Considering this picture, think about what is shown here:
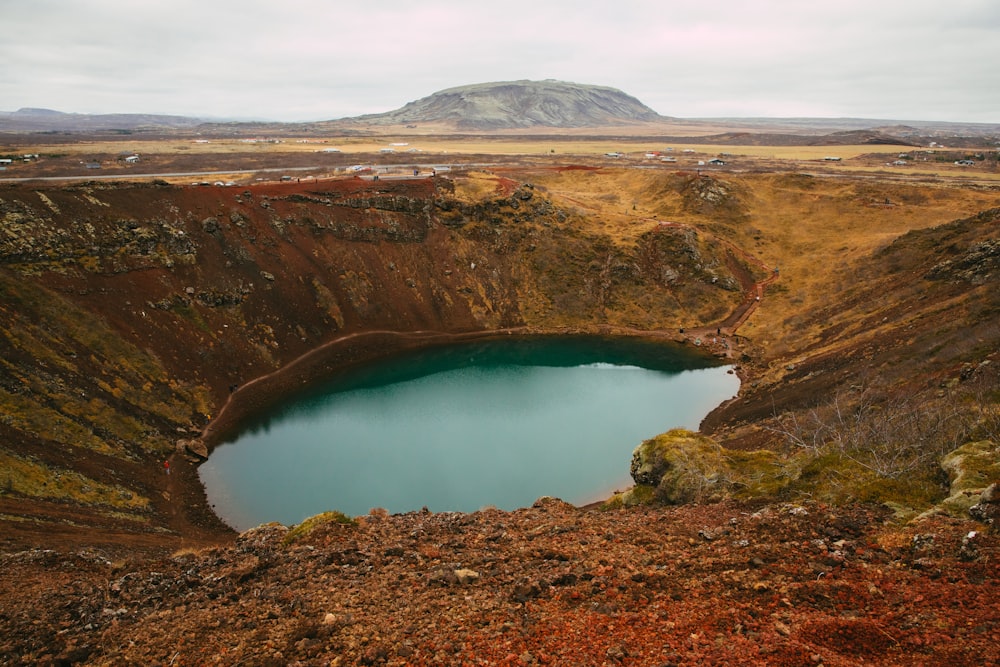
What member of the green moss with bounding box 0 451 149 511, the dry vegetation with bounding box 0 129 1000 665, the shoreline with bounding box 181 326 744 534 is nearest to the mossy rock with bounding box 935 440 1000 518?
the dry vegetation with bounding box 0 129 1000 665

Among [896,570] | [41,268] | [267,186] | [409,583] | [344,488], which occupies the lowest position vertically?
Result: [344,488]

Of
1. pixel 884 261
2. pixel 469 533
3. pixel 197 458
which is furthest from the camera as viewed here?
pixel 884 261

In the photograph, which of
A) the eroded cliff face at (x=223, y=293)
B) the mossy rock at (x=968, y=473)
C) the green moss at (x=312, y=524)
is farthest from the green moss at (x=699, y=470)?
the eroded cliff face at (x=223, y=293)

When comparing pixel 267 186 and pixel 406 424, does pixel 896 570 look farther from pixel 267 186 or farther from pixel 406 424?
pixel 267 186

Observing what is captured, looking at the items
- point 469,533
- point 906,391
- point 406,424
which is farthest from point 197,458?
point 906,391

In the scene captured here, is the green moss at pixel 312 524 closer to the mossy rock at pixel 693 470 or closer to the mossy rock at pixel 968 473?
the mossy rock at pixel 693 470

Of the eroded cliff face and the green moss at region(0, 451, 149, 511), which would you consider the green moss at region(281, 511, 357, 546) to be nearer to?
the eroded cliff face
